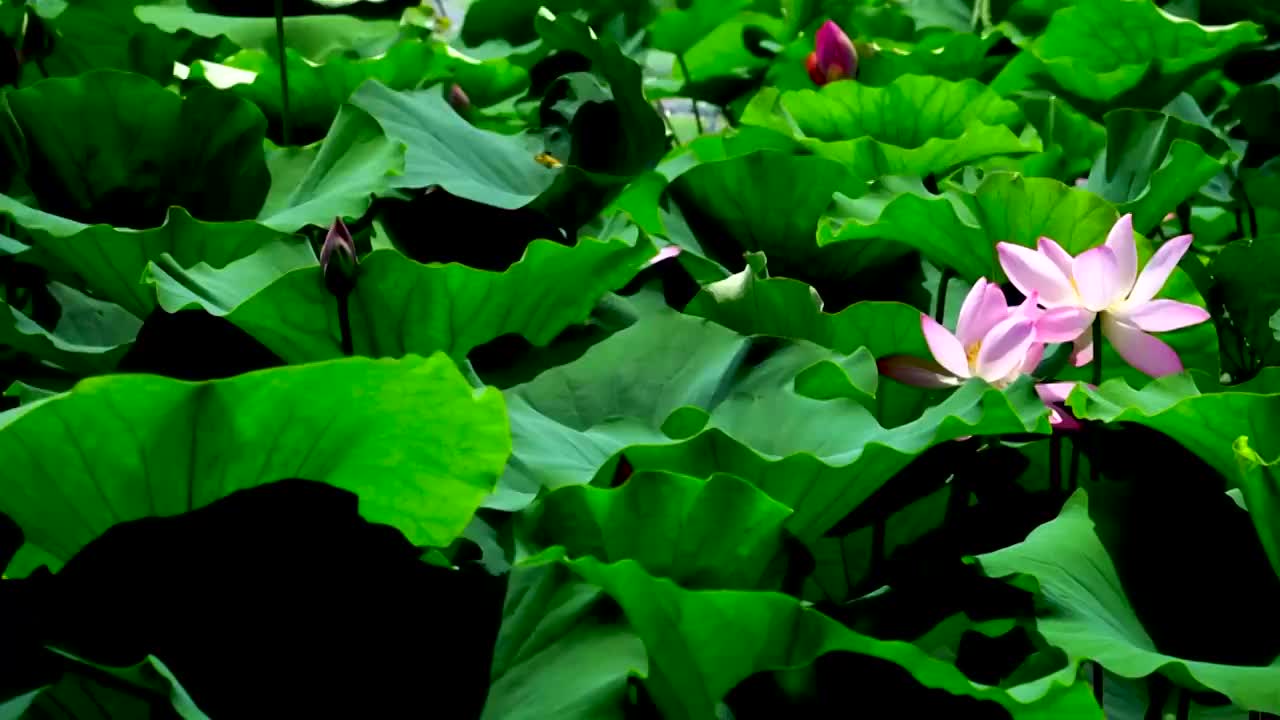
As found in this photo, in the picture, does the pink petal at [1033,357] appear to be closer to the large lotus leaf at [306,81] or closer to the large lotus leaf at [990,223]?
the large lotus leaf at [990,223]

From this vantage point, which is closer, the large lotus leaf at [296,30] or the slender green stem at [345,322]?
the slender green stem at [345,322]

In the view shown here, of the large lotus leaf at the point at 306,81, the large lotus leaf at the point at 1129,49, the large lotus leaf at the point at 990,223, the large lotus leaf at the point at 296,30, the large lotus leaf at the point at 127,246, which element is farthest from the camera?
the large lotus leaf at the point at 1129,49

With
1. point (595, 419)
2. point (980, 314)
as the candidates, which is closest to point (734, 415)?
point (595, 419)

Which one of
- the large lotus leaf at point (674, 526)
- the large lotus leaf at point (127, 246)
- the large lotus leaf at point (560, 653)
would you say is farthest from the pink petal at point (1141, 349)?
the large lotus leaf at point (127, 246)

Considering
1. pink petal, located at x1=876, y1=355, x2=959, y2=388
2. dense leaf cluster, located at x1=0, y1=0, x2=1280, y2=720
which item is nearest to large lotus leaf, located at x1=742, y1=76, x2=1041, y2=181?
dense leaf cluster, located at x1=0, y1=0, x2=1280, y2=720

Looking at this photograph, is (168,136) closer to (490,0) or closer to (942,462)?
(942,462)

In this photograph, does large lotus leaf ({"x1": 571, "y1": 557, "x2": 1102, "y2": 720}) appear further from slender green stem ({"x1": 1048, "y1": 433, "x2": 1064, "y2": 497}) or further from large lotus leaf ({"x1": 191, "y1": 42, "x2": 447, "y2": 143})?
large lotus leaf ({"x1": 191, "y1": 42, "x2": 447, "y2": 143})

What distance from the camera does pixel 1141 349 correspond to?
3.41ft

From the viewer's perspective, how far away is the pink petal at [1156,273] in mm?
1028

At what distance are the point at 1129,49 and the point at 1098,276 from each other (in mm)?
1280

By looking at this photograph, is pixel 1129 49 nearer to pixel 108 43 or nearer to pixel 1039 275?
pixel 1039 275

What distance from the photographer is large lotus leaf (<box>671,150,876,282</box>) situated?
50.9 inches

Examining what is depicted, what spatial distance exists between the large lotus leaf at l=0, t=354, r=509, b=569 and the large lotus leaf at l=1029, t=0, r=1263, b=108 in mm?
1463

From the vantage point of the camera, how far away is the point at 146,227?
129 cm
